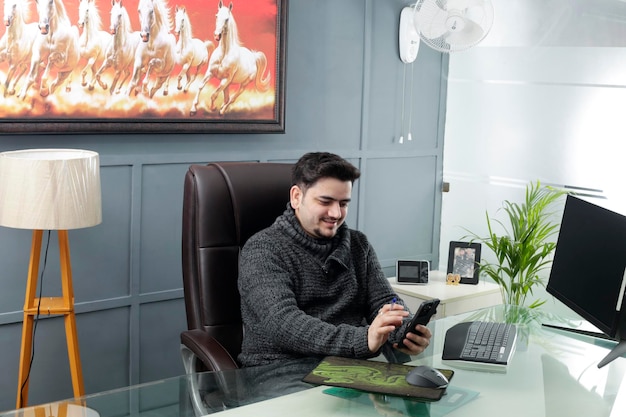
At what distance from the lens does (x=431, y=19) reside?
3.53 metres

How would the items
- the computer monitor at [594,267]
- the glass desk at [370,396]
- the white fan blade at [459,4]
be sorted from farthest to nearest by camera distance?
the white fan blade at [459,4] → the computer monitor at [594,267] → the glass desk at [370,396]

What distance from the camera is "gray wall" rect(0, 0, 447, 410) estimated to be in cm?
313

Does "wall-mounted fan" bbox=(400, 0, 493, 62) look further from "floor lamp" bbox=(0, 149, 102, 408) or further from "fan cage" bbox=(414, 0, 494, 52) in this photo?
Answer: "floor lamp" bbox=(0, 149, 102, 408)

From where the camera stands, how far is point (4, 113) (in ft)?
9.40

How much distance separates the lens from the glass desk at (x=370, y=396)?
162cm

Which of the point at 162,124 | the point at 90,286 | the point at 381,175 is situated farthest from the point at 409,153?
the point at 90,286

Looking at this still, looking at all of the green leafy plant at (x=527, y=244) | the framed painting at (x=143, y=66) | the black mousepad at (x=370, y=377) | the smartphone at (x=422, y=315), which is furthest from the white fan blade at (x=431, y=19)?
the black mousepad at (x=370, y=377)

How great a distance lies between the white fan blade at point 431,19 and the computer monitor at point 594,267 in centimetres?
136

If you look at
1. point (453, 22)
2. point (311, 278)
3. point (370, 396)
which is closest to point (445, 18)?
point (453, 22)

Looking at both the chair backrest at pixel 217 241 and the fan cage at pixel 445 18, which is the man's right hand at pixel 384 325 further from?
the fan cage at pixel 445 18

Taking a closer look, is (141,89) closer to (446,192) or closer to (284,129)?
(284,129)

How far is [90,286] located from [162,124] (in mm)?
707

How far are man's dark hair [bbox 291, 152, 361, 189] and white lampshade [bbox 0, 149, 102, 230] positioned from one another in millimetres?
731

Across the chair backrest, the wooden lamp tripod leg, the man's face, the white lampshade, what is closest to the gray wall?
the wooden lamp tripod leg
